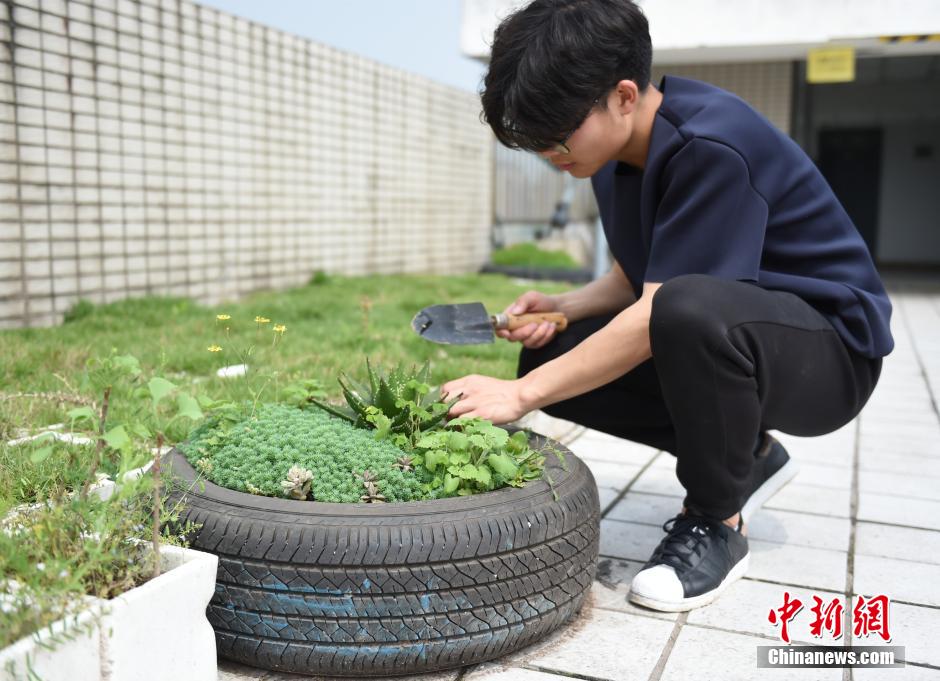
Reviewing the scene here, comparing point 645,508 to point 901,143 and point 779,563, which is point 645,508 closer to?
point 779,563

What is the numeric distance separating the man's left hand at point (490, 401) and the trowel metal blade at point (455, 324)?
1.16 feet

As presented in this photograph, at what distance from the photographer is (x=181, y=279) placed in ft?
16.4

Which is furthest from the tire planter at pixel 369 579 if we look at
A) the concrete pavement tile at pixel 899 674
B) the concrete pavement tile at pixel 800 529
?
the concrete pavement tile at pixel 800 529

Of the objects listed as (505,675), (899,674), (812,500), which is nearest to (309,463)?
(505,675)

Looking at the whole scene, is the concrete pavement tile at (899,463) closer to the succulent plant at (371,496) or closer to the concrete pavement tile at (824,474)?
the concrete pavement tile at (824,474)

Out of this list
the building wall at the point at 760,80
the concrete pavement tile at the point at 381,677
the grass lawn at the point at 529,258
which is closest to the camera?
the concrete pavement tile at the point at 381,677

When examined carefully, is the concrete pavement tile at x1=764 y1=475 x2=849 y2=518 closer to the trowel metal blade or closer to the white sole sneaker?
the white sole sneaker

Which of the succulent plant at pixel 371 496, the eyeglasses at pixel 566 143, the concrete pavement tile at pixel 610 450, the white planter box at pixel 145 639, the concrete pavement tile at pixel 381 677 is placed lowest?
the concrete pavement tile at pixel 610 450

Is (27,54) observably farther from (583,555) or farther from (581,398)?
(583,555)

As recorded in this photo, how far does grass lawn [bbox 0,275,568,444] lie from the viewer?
2789mm

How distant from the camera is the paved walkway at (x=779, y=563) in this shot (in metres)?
1.64

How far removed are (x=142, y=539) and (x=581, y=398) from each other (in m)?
1.20

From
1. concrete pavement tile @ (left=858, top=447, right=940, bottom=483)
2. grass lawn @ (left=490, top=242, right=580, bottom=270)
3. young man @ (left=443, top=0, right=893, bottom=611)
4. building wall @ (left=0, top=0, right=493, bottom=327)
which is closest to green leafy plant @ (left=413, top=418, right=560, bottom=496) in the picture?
young man @ (left=443, top=0, right=893, bottom=611)

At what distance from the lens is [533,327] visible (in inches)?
92.0
